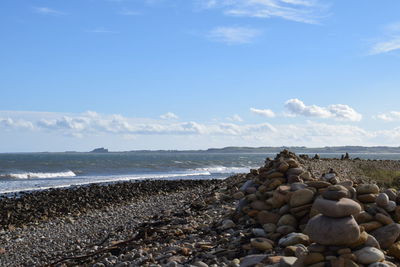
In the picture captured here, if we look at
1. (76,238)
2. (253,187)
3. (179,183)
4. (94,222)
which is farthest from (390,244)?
(179,183)

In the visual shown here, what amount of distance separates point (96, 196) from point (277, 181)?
14.1 m

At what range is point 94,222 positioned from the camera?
14242mm

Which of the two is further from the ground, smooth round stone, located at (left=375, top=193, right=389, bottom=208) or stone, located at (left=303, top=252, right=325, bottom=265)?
smooth round stone, located at (left=375, top=193, right=389, bottom=208)

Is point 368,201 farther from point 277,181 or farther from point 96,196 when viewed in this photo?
→ point 96,196

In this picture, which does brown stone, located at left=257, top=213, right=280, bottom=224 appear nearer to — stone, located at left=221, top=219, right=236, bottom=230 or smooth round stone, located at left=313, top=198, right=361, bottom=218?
stone, located at left=221, top=219, right=236, bottom=230

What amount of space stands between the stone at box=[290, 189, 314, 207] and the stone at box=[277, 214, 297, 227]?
197 mm

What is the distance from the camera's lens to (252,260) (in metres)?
6.21

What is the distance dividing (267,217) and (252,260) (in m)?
1.90

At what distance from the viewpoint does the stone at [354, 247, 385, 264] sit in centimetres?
566

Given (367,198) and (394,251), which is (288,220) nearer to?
(367,198)

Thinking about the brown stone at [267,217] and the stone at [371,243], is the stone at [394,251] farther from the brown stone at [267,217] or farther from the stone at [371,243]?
the brown stone at [267,217]

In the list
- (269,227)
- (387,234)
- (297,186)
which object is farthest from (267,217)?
(387,234)

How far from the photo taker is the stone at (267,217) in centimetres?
795

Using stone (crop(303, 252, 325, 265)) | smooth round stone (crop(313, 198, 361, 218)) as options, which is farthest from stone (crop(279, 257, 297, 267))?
smooth round stone (crop(313, 198, 361, 218))
